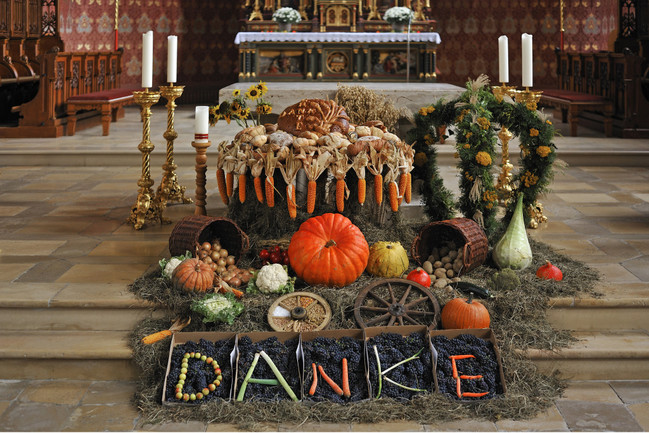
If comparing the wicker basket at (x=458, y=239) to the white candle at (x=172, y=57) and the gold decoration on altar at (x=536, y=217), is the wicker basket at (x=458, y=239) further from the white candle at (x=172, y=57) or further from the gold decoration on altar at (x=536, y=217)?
the white candle at (x=172, y=57)

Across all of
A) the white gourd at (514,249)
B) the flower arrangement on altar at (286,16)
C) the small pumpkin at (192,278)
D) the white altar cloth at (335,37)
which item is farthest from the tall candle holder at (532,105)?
the flower arrangement on altar at (286,16)

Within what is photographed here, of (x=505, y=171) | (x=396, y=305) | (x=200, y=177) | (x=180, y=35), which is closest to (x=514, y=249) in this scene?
(x=396, y=305)

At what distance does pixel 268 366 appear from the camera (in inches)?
143

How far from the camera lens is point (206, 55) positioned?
16344 mm

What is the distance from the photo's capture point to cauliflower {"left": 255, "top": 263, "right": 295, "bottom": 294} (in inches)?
168

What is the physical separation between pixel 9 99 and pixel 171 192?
19.3ft

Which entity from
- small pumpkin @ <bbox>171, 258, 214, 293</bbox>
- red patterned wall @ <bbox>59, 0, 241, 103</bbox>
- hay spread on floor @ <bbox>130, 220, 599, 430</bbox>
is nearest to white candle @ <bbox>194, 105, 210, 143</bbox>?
hay spread on floor @ <bbox>130, 220, 599, 430</bbox>

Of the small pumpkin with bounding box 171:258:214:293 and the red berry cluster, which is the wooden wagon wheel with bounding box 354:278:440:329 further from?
the small pumpkin with bounding box 171:258:214:293

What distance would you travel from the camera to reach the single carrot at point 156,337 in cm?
386

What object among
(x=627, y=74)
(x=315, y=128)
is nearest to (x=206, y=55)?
(x=627, y=74)

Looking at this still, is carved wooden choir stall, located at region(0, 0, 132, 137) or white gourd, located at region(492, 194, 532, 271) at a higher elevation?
carved wooden choir stall, located at region(0, 0, 132, 137)

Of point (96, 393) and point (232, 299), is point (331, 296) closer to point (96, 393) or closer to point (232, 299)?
point (232, 299)

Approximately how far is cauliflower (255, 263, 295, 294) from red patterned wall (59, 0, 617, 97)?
476 inches

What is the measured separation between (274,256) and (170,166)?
6.56 ft
